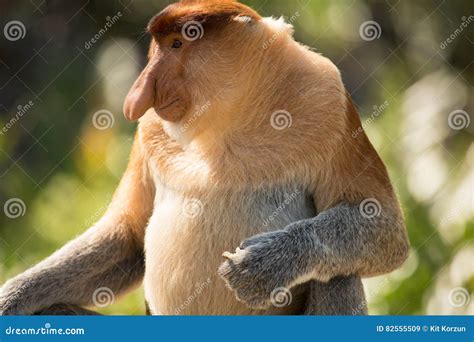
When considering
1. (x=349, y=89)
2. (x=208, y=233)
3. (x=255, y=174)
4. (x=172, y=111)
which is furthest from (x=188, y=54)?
(x=349, y=89)

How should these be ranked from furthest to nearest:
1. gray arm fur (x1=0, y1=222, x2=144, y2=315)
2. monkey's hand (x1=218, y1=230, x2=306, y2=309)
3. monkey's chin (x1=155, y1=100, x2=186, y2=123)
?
1. gray arm fur (x1=0, y1=222, x2=144, y2=315)
2. monkey's chin (x1=155, y1=100, x2=186, y2=123)
3. monkey's hand (x1=218, y1=230, x2=306, y2=309)

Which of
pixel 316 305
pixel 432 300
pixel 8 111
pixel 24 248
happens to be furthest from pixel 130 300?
pixel 316 305

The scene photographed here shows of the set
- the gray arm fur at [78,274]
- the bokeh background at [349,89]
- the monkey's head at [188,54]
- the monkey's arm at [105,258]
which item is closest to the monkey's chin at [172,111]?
the monkey's head at [188,54]

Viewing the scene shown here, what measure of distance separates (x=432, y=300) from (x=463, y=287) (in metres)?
0.34

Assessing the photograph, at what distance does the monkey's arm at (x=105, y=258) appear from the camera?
4539 mm

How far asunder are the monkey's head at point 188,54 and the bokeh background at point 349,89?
80.1 inches

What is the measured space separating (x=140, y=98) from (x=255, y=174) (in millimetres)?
593

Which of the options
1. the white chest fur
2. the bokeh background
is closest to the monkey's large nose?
the white chest fur

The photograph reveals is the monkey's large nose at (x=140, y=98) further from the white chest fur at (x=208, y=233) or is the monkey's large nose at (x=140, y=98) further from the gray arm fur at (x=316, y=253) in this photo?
the gray arm fur at (x=316, y=253)

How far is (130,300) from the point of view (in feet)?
22.3

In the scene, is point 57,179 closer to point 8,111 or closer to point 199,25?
point 8,111

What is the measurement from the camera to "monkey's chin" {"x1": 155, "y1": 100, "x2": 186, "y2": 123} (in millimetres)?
4125

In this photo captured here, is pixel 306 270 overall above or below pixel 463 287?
above

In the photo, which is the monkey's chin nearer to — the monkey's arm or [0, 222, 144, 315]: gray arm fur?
the monkey's arm
